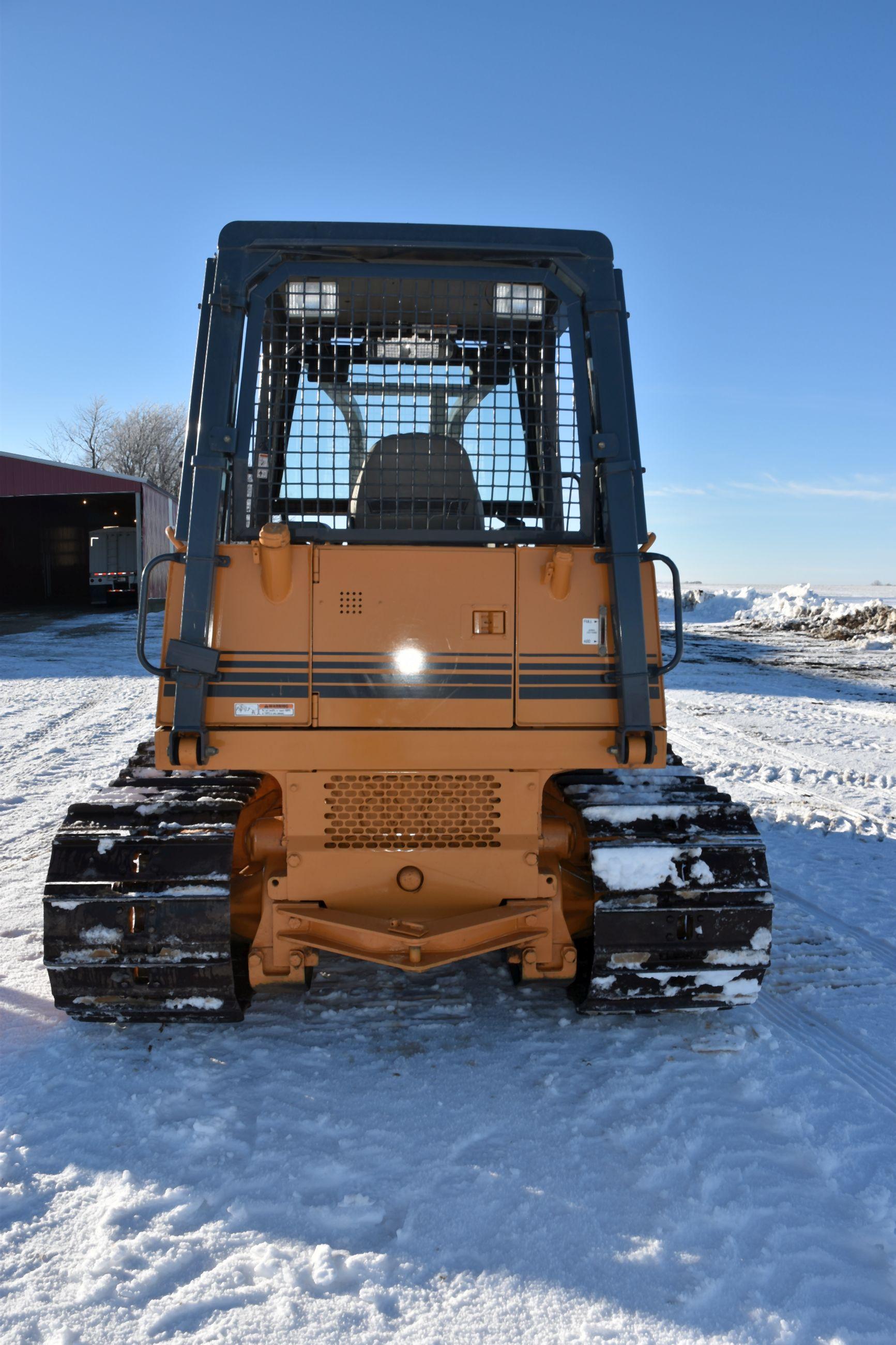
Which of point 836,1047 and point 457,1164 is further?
point 836,1047

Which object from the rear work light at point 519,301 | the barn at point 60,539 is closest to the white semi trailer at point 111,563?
the barn at point 60,539

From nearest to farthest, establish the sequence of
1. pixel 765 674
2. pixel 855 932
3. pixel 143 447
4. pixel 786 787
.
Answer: pixel 855 932
pixel 786 787
pixel 765 674
pixel 143 447

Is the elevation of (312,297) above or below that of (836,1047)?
above

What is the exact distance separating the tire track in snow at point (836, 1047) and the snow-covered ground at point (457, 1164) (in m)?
0.01

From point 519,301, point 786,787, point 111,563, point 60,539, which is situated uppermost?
point 60,539

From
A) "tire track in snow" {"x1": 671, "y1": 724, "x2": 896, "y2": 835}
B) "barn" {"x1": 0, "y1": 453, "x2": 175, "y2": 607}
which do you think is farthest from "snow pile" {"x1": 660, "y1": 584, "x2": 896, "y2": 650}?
"barn" {"x1": 0, "y1": 453, "x2": 175, "y2": 607}

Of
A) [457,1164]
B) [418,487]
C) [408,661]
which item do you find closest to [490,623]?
[408,661]

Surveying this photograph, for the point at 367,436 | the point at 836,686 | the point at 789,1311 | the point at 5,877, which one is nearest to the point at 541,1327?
the point at 789,1311

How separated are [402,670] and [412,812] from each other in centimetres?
58

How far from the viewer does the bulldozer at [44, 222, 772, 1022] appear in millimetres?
3426

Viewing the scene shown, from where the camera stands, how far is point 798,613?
29.8 meters

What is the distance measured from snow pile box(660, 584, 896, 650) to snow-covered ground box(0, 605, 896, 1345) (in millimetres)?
14022

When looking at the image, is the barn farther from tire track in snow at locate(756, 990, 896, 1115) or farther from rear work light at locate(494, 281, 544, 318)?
tire track in snow at locate(756, 990, 896, 1115)

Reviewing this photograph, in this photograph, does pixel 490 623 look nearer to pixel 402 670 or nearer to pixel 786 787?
pixel 402 670
